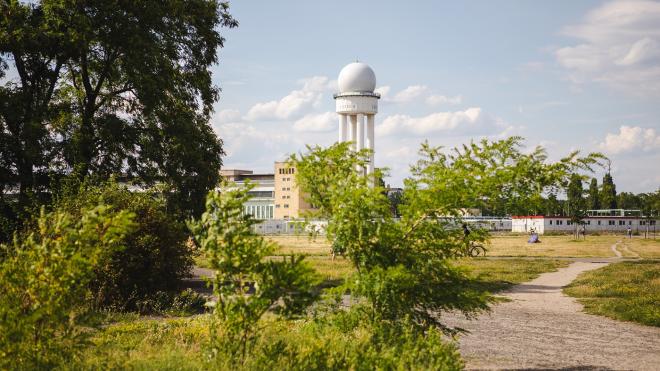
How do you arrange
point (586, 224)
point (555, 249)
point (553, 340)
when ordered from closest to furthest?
point (553, 340) → point (555, 249) → point (586, 224)

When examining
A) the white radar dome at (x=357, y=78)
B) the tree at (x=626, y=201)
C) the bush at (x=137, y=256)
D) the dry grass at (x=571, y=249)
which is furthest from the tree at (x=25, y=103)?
the tree at (x=626, y=201)

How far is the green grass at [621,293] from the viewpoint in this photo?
17309 millimetres

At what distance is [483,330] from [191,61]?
16.7 m

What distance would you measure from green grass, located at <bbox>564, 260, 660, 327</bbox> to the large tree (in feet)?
Result: 44.7

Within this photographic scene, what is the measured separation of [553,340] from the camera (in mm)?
13867

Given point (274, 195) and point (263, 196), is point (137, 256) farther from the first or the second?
point (263, 196)

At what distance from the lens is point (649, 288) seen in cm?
2308

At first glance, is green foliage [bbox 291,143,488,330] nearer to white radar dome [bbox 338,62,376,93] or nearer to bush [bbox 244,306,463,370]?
bush [bbox 244,306,463,370]

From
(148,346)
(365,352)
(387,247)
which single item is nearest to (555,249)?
(148,346)

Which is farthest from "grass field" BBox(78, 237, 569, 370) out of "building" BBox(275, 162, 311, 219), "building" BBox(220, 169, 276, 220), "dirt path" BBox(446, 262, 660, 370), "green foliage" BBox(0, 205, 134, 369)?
"building" BBox(220, 169, 276, 220)

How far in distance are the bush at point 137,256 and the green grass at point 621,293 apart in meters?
11.7

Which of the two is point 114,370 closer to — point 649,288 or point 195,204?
point 195,204

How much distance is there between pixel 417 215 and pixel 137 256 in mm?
10351

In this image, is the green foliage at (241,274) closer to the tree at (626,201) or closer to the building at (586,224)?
the building at (586,224)
